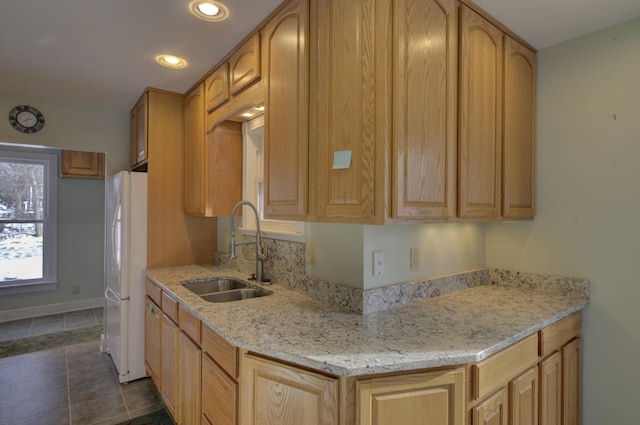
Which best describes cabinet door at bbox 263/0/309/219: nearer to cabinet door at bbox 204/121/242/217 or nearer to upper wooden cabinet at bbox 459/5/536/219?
upper wooden cabinet at bbox 459/5/536/219

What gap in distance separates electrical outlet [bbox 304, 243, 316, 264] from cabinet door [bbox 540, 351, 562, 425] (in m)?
1.16

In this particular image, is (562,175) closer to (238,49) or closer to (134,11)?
(238,49)

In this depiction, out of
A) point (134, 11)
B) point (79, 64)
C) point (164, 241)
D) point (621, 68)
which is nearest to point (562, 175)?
point (621, 68)

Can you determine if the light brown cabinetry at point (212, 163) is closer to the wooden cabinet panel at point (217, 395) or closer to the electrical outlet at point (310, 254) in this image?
the electrical outlet at point (310, 254)

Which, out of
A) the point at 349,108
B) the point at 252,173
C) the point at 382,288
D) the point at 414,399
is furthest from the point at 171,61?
the point at 414,399

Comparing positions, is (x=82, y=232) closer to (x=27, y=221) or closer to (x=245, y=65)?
(x=27, y=221)

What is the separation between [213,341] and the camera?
1497 millimetres

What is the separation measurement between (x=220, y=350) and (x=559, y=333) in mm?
1575

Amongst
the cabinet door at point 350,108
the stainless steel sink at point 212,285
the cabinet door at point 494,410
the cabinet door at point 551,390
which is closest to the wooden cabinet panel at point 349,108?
the cabinet door at point 350,108

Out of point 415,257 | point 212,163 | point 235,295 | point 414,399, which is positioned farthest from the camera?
point 212,163

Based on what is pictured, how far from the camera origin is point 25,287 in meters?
4.23

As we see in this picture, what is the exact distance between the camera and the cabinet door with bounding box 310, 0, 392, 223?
124cm

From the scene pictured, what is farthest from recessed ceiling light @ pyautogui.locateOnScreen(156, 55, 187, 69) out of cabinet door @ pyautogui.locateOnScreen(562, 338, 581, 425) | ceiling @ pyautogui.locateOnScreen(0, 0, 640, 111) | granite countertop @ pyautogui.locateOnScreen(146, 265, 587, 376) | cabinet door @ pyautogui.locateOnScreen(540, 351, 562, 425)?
cabinet door @ pyautogui.locateOnScreen(562, 338, 581, 425)

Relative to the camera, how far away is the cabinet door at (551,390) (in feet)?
5.03
